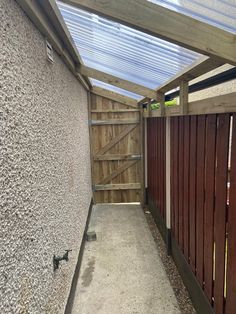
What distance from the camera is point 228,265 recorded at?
1.59 metres

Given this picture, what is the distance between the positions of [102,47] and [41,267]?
6.13ft

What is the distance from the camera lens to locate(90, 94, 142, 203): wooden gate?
4996 millimetres

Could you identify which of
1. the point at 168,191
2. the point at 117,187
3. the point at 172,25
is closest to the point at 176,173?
the point at 168,191

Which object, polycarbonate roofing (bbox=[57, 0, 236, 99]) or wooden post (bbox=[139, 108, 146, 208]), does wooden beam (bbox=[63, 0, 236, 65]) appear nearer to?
polycarbonate roofing (bbox=[57, 0, 236, 99])

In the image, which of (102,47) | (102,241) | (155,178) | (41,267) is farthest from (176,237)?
(102,47)

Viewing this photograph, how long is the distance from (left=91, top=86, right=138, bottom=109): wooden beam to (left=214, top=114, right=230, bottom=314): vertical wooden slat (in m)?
3.38

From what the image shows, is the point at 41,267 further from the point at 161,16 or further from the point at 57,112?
the point at 161,16

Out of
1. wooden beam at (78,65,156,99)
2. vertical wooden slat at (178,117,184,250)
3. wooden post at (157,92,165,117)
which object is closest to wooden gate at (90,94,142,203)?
wooden beam at (78,65,156,99)

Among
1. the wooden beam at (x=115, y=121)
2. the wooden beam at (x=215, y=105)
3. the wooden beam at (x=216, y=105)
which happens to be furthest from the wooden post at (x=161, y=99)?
the wooden beam at (x=115, y=121)

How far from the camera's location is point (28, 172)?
1.26m

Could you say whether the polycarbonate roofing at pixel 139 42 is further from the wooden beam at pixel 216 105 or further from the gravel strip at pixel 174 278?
the gravel strip at pixel 174 278

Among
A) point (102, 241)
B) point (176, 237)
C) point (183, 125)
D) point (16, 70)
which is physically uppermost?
point (16, 70)

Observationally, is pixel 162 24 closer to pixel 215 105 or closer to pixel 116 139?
pixel 215 105

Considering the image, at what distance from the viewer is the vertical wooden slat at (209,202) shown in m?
1.81
